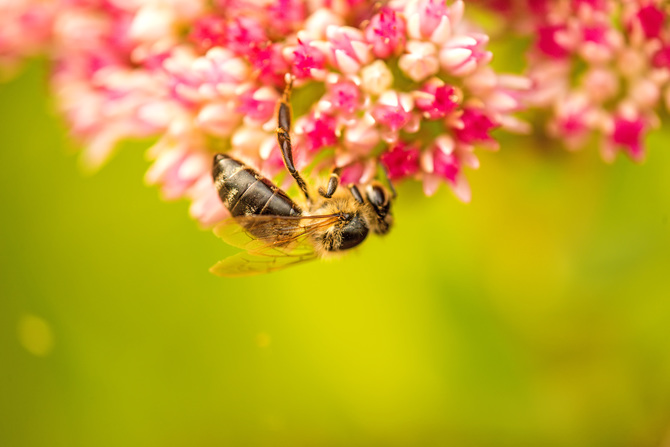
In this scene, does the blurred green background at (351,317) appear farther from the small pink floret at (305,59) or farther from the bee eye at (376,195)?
the small pink floret at (305,59)

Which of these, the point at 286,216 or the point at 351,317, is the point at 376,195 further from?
the point at 351,317

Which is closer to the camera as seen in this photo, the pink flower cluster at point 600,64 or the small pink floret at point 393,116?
the small pink floret at point 393,116

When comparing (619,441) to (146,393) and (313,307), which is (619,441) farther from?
(146,393)

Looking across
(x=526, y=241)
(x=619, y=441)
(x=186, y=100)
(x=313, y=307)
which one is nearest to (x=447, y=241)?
(x=526, y=241)

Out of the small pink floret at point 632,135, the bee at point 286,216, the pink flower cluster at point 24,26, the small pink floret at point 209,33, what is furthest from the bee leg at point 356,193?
the pink flower cluster at point 24,26

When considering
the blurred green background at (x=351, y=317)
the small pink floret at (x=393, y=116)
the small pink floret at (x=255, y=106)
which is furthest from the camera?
the blurred green background at (x=351, y=317)

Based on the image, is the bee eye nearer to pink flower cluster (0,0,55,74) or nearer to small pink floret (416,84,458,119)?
small pink floret (416,84,458,119)
